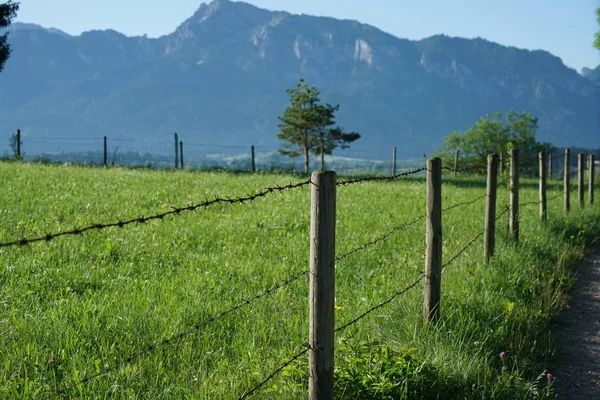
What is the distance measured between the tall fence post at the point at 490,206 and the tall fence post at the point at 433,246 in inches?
100

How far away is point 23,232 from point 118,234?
1531 mm

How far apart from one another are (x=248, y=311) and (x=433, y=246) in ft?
6.53

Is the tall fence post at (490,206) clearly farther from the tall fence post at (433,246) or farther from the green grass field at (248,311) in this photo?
the tall fence post at (433,246)

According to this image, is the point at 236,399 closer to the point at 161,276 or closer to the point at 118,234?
the point at 161,276

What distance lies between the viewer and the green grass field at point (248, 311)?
179 inches

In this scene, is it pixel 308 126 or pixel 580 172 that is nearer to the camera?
pixel 580 172

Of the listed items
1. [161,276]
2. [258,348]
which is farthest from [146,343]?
[161,276]

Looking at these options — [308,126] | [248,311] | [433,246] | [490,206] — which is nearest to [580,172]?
[490,206]

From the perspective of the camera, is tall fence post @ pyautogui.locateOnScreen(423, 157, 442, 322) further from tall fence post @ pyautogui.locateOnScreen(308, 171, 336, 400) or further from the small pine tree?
the small pine tree

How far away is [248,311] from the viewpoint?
6156 millimetres

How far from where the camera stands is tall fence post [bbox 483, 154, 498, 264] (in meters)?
8.13

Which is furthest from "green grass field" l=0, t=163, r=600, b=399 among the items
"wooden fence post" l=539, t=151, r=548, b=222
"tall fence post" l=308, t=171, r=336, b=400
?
"wooden fence post" l=539, t=151, r=548, b=222

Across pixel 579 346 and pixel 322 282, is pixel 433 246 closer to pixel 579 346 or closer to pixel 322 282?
pixel 579 346

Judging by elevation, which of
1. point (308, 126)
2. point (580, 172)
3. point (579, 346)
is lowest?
point (579, 346)
